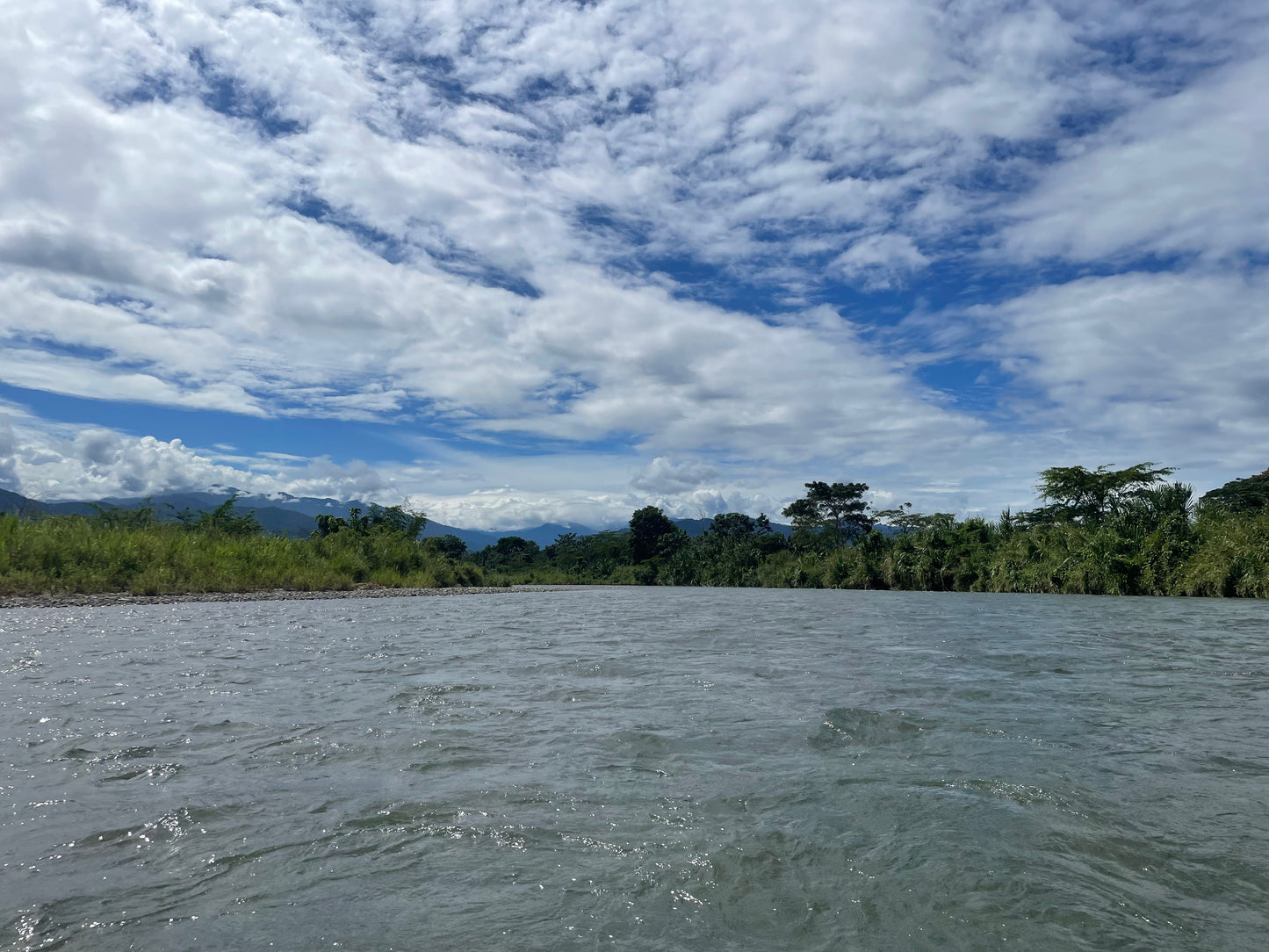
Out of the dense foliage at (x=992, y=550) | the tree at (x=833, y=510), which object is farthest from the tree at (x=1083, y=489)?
the tree at (x=833, y=510)

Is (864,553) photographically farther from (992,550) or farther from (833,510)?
(833,510)

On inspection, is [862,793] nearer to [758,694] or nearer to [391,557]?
[758,694]

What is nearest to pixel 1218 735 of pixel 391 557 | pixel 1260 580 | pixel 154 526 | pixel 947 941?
pixel 947 941

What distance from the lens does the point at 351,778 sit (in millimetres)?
3723

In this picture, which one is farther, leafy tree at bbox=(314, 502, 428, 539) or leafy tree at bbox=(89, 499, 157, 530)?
leafy tree at bbox=(314, 502, 428, 539)

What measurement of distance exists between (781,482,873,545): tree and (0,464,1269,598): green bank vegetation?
34.3ft

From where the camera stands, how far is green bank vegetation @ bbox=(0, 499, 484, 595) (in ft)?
55.7

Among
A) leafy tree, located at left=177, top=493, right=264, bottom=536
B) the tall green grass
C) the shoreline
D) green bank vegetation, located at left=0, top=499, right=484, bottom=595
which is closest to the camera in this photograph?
the shoreline

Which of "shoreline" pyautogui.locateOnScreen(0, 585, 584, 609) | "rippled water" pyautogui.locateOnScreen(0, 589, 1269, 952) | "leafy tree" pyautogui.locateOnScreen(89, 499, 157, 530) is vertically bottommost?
"shoreline" pyautogui.locateOnScreen(0, 585, 584, 609)

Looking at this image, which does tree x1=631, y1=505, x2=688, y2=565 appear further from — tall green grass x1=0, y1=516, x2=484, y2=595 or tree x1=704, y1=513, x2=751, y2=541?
tall green grass x1=0, y1=516, x2=484, y2=595

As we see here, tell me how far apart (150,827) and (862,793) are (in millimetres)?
3124

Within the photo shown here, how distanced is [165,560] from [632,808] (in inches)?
803

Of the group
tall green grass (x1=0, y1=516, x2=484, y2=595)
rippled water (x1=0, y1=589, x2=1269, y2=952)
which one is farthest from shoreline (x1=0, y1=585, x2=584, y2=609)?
rippled water (x1=0, y1=589, x2=1269, y2=952)

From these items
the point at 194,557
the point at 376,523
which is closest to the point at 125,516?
the point at 194,557
